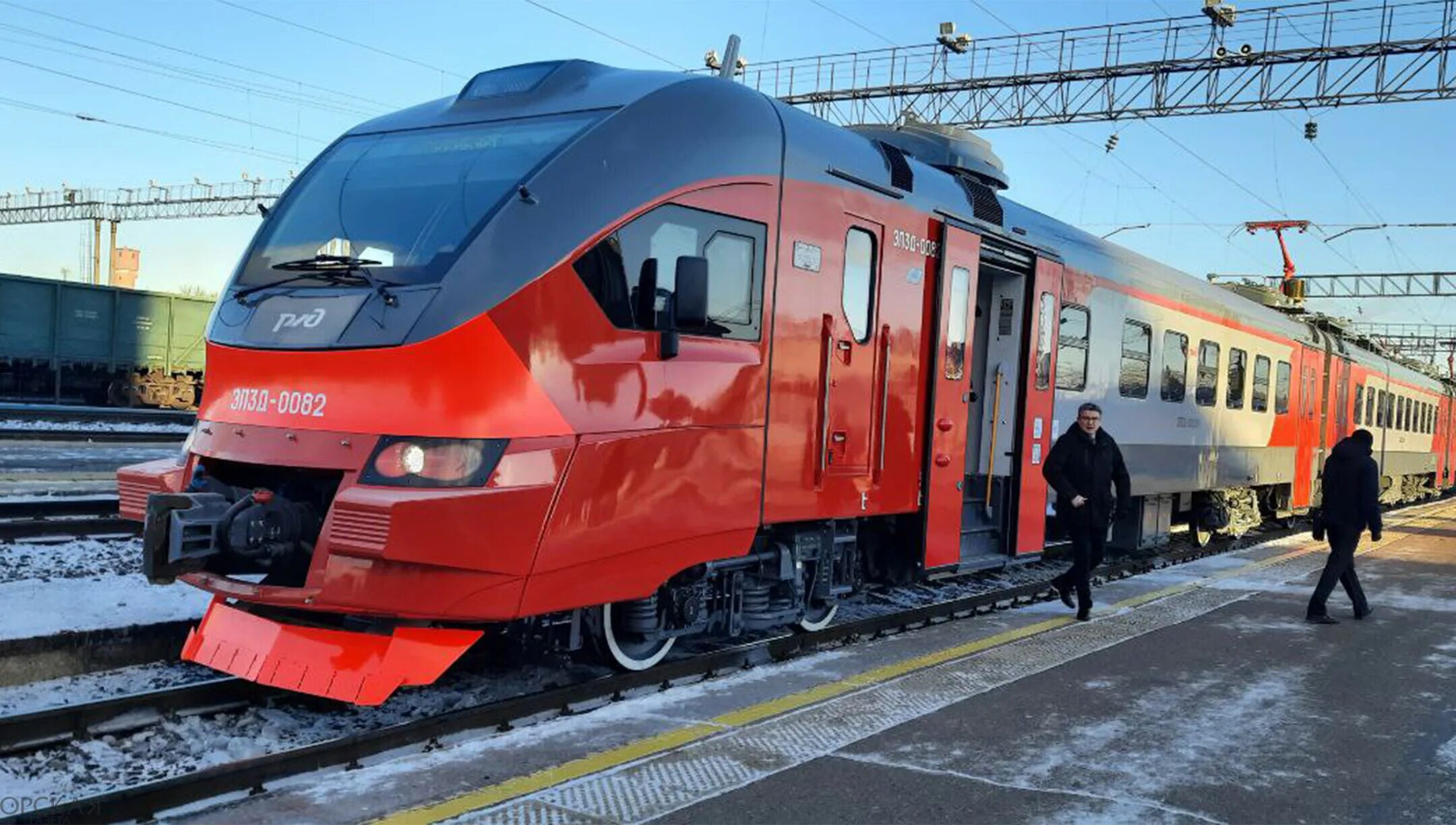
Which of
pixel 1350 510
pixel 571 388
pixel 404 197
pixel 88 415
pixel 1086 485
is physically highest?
pixel 404 197

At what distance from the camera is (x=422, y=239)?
211 inches

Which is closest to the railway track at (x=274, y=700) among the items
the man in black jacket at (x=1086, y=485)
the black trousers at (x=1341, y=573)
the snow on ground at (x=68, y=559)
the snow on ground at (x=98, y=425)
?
the man in black jacket at (x=1086, y=485)

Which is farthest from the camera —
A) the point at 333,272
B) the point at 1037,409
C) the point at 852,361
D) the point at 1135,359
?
the point at 1135,359

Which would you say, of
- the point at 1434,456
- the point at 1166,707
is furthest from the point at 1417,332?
the point at 1166,707

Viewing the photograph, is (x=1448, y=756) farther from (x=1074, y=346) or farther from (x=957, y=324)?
(x=1074, y=346)

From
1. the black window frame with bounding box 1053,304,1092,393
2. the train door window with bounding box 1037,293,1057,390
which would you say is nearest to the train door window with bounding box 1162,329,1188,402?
the black window frame with bounding box 1053,304,1092,393

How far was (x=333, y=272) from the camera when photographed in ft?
18.0

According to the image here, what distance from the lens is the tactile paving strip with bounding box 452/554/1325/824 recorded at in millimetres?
4180

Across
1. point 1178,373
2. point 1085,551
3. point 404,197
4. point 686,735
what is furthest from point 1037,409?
point 404,197

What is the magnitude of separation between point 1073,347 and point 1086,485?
210 cm

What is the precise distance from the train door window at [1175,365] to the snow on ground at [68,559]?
1018 centimetres

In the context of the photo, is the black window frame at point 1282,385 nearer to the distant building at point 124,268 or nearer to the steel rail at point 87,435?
the steel rail at point 87,435

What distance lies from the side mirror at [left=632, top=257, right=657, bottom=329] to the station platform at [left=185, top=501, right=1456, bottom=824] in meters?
1.91

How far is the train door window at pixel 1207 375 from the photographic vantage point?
13437mm
